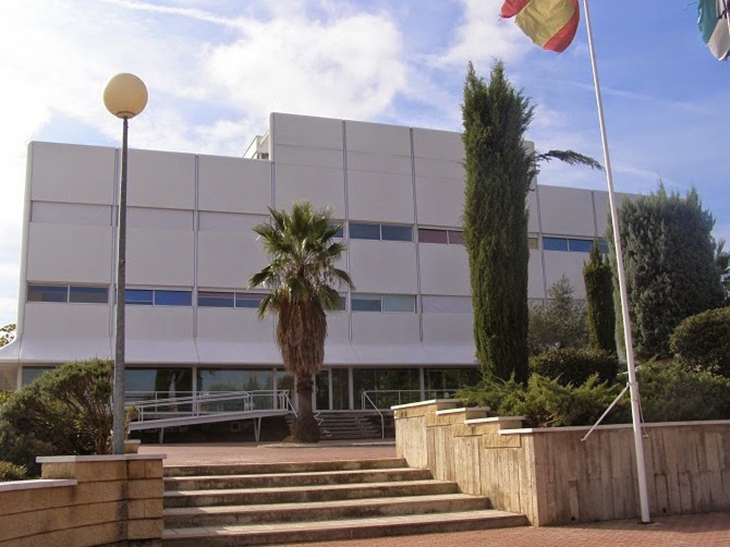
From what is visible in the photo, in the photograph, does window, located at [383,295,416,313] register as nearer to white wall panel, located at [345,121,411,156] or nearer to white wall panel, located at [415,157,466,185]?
white wall panel, located at [415,157,466,185]

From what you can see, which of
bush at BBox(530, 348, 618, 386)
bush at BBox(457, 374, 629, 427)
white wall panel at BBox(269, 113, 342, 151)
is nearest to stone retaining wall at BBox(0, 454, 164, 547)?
bush at BBox(457, 374, 629, 427)

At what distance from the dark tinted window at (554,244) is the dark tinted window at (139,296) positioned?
17761 mm

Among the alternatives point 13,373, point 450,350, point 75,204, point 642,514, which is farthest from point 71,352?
point 642,514

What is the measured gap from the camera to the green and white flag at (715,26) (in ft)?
34.3

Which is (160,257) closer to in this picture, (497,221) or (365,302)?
(365,302)

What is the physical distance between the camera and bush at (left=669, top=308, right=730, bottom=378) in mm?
13461

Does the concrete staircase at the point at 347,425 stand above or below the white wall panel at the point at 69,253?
below

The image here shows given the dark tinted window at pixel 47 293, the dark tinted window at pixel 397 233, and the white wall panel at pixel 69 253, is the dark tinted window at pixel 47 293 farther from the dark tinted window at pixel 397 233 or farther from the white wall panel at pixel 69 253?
the dark tinted window at pixel 397 233

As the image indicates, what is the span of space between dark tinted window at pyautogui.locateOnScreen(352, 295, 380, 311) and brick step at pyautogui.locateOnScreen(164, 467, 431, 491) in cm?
2111

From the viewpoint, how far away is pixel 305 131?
33719 mm

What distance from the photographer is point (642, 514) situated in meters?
9.72

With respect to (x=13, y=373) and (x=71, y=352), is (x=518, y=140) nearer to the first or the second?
(x=71, y=352)

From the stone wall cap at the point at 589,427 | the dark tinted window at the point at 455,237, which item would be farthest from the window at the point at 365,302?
the stone wall cap at the point at 589,427

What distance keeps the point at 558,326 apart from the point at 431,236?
686 centimetres
